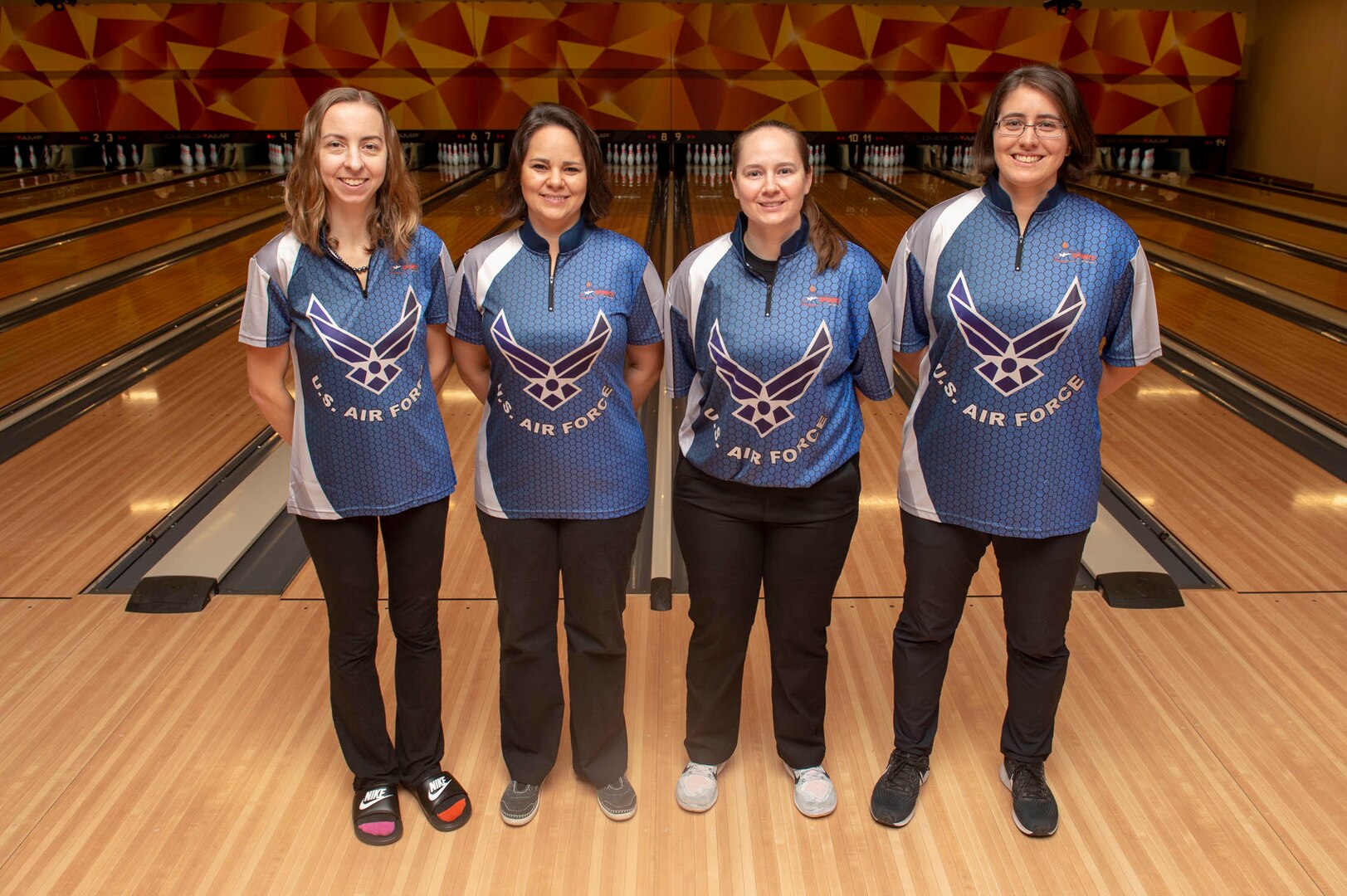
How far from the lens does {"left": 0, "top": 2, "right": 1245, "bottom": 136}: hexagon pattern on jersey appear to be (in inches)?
334

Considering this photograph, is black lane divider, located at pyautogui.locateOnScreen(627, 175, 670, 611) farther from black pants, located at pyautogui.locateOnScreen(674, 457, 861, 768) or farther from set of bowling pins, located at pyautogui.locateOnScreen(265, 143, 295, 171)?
set of bowling pins, located at pyautogui.locateOnScreen(265, 143, 295, 171)

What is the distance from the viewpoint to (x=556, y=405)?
1.62 m

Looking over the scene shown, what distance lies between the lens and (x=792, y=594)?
5.59 feet

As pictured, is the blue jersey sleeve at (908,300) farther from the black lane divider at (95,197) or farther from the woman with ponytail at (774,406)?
the black lane divider at (95,197)

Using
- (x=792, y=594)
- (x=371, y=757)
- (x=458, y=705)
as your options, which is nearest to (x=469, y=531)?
(x=458, y=705)

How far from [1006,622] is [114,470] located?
246 cm

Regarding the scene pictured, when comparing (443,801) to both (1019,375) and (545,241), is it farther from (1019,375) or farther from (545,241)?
(1019,375)

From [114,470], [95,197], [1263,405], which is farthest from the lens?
[95,197]

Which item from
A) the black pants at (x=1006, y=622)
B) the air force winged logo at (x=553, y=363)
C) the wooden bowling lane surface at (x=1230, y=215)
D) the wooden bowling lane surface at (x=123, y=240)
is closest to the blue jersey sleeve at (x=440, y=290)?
the air force winged logo at (x=553, y=363)

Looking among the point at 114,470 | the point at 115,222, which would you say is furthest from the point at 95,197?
the point at 114,470

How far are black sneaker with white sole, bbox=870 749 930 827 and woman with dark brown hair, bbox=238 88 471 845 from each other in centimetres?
65

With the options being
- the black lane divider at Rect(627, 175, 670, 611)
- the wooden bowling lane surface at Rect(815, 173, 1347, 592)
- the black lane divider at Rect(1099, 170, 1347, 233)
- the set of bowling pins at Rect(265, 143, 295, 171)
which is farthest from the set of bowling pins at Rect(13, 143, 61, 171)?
the black lane divider at Rect(1099, 170, 1347, 233)

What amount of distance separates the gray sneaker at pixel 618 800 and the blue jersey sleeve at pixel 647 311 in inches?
27.9

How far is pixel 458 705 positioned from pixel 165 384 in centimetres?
228
